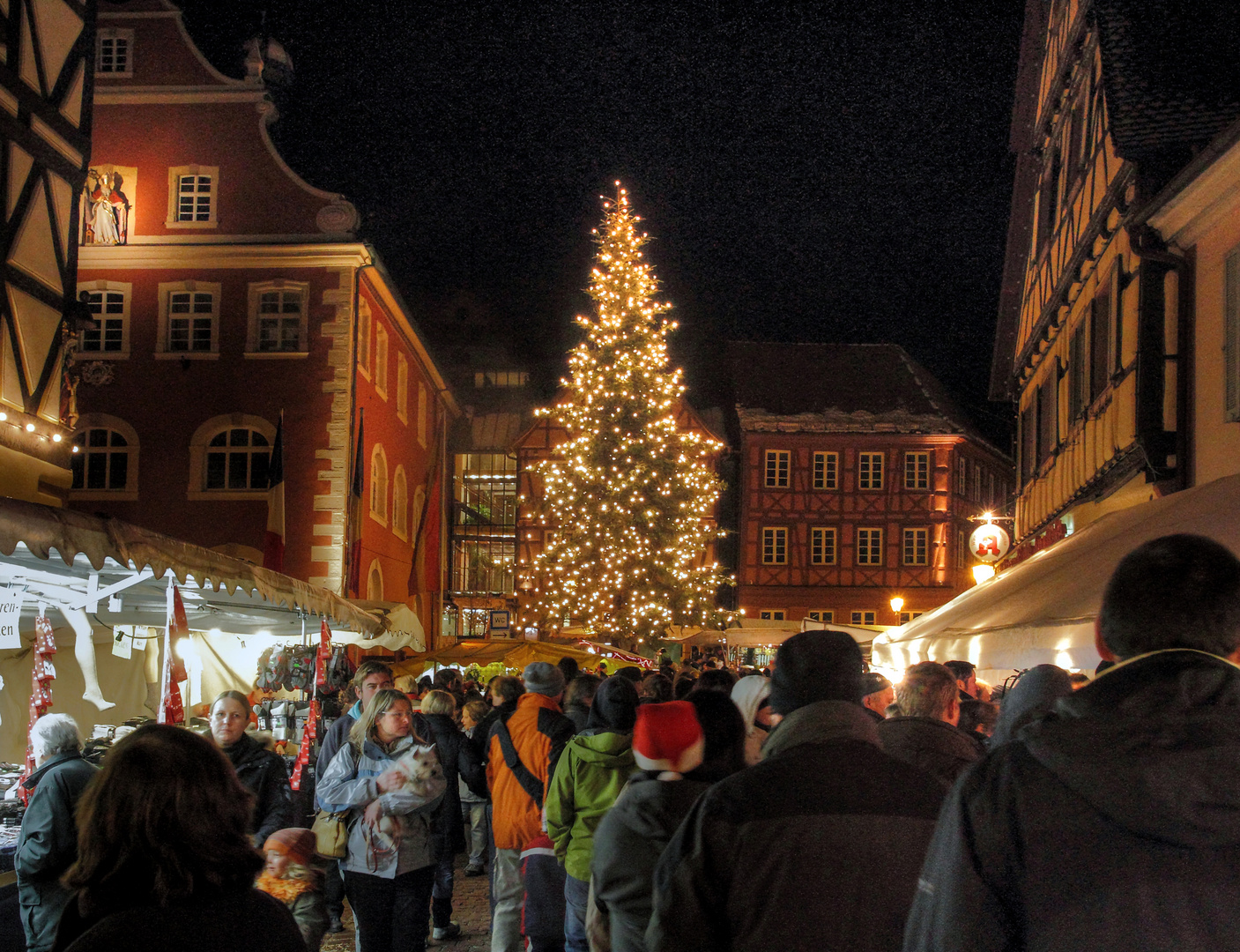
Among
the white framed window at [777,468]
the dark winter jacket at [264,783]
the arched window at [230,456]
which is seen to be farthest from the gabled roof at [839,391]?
the dark winter jacket at [264,783]

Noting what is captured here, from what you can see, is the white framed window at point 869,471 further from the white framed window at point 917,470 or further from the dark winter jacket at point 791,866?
the dark winter jacket at point 791,866

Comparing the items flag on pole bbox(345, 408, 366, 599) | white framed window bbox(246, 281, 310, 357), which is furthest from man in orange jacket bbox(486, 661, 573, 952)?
white framed window bbox(246, 281, 310, 357)

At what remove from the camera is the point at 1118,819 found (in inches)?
77.0

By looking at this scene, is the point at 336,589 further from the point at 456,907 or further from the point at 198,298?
the point at 456,907

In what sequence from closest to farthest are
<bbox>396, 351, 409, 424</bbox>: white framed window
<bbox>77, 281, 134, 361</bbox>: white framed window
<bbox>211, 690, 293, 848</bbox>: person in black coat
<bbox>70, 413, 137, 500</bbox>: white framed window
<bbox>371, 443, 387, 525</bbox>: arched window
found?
<bbox>211, 690, 293, 848</bbox>: person in black coat
<bbox>70, 413, 137, 500</bbox>: white framed window
<bbox>77, 281, 134, 361</bbox>: white framed window
<bbox>371, 443, 387, 525</bbox>: arched window
<bbox>396, 351, 409, 424</bbox>: white framed window

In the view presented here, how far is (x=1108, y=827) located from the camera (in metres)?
1.99

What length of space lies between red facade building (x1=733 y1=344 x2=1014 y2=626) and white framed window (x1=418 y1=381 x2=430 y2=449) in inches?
551

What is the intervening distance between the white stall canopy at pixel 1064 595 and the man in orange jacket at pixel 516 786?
2.74 m

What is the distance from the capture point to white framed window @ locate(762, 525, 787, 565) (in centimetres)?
4672

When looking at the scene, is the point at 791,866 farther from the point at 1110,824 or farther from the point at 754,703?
the point at 754,703

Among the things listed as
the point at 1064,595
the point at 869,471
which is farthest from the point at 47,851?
the point at 869,471

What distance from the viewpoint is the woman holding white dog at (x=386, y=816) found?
241 inches

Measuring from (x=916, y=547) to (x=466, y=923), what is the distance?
39.2m

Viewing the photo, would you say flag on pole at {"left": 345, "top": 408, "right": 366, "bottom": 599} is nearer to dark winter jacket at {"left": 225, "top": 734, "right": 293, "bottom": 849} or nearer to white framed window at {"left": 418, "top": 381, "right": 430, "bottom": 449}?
white framed window at {"left": 418, "top": 381, "right": 430, "bottom": 449}
